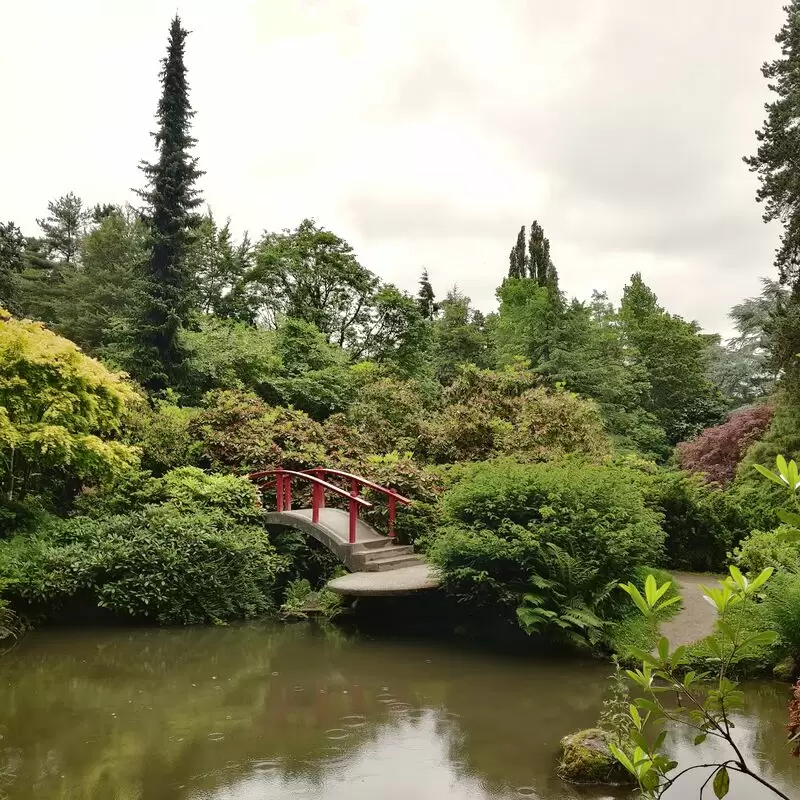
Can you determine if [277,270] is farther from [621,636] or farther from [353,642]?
[621,636]

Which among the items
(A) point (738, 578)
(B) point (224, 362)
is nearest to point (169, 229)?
(B) point (224, 362)

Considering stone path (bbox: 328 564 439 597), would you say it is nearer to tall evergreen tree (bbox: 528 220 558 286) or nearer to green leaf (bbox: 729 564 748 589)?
green leaf (bbox: 729 564 748 589)

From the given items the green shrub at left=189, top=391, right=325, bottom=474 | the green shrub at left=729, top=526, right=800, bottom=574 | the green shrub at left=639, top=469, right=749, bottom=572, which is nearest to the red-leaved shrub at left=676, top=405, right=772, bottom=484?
the green shrub at left=639, top=469, right=749, bottom=572

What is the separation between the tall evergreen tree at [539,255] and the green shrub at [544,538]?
34.6m

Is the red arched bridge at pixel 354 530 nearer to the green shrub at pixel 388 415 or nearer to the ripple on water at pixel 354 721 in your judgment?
the green shrub at pixel 388 415

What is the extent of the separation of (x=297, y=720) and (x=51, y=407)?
7001 mm

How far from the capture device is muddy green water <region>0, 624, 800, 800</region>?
18.6 feet

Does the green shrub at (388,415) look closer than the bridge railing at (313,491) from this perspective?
No

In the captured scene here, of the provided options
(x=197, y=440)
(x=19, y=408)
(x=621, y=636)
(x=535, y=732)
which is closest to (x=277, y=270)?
(x=197, y=440)

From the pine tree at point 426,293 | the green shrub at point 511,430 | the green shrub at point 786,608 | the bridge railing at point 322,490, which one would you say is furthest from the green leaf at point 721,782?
the pine tree at point 426,293

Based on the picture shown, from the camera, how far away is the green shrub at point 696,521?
43.2 ft

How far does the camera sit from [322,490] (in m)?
13.4

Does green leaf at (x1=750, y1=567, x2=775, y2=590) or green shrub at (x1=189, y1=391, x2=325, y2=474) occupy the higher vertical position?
green shrub at (x1=189, y1=391, x2=325, y2=474)

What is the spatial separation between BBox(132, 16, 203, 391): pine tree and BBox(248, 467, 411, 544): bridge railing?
674 cm
